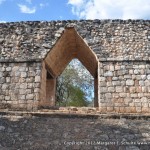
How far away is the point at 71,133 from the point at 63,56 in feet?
15.7

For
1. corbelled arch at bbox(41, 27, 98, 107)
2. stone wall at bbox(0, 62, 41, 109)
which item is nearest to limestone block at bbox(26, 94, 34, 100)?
stone wall at bbox(0, 62, 41, 109)

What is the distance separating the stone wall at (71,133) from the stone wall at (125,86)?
37.7 inches

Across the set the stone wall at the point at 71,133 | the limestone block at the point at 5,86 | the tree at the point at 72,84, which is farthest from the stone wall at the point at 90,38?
the tree at the point at 72,84

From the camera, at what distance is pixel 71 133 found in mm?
6164

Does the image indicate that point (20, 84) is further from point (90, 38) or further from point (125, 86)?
point (125, 86)

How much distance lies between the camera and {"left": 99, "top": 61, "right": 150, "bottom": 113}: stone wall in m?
7.95

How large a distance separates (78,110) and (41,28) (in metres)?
2.91

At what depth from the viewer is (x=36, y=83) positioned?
824 cm

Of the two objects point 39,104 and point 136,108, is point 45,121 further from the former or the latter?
point 136,108

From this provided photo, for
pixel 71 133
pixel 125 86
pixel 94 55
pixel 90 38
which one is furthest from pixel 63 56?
pixel 71 133

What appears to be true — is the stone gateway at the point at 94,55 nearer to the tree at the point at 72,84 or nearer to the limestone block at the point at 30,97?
the limestone block at the point at 30,97

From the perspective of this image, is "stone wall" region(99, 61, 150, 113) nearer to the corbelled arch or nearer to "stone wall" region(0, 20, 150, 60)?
"stone wall" region(0, 20, 150, 60)

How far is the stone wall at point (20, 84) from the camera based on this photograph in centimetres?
813

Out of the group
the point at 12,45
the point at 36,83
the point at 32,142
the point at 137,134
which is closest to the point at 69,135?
the point at 32,142
